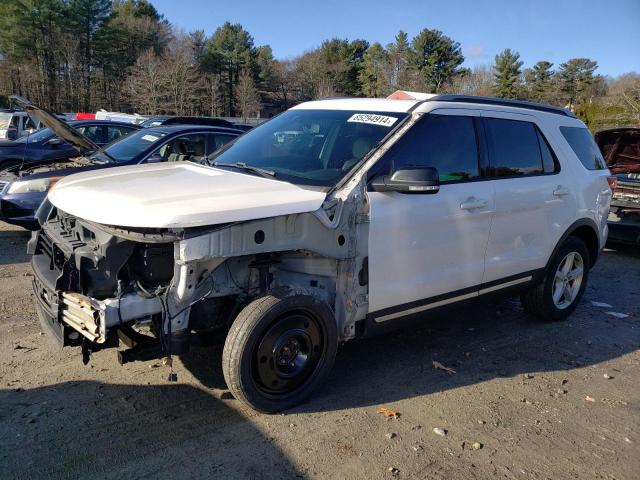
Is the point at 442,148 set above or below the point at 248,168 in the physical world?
above

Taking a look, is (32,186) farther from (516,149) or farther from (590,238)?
(590,238)

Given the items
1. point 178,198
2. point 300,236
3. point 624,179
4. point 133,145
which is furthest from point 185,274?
point 624,179

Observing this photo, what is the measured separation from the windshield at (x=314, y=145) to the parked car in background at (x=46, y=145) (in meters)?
4.59

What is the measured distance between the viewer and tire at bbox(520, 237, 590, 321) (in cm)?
519

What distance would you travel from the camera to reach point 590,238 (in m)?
5.62

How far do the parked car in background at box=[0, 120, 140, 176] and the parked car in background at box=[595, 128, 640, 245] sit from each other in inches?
321

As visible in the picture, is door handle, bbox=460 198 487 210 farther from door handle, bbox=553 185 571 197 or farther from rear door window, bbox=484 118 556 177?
door handle, bbox=553 185 571 197

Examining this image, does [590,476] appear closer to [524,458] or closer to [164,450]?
[524,458]

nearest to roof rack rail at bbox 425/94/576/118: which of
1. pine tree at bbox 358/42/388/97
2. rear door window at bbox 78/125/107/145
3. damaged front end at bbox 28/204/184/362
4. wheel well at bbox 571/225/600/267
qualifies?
wheel well at bbox 571/225/600/267

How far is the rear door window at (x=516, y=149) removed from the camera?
4.41 metres

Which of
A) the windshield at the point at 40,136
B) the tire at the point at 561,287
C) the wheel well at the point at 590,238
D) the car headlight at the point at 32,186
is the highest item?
the windshield at the point at 40,136

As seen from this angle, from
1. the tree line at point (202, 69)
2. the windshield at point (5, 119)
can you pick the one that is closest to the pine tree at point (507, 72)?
the tree line at point (202, 69)

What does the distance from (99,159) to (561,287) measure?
19.4 ft

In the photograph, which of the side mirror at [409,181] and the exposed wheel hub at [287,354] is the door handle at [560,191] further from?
the exposed wheel hub at [287,354]
